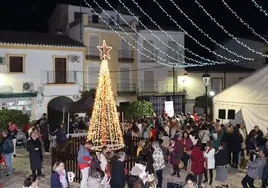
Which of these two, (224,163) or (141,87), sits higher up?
(141,87)

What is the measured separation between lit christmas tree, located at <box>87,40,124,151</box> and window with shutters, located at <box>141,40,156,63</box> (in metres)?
17.4

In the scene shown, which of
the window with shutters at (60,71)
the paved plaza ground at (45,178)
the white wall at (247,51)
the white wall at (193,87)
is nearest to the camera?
the paved plaza ground at (45,178)

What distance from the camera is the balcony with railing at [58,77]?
2533cm

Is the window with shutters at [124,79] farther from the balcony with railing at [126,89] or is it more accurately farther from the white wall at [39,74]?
the white wall at [39,74]

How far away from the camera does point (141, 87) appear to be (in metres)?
31.4

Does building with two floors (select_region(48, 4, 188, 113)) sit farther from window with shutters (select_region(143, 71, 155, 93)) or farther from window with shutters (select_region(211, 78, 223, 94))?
window with shutters (select_region(211, 78, 223, 94))

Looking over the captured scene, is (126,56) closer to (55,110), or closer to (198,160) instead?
(55,110)

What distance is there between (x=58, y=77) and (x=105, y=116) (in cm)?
1345

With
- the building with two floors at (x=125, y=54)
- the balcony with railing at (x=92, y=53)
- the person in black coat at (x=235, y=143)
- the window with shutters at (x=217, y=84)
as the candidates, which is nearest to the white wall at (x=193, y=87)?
the window with shutters at (x=217, y=84)

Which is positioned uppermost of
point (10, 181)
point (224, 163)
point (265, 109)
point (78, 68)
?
point (78, 68)

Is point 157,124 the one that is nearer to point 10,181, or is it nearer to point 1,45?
point 10,181

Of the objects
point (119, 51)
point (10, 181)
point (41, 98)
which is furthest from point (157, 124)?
point (119, 51)

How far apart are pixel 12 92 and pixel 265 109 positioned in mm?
15606

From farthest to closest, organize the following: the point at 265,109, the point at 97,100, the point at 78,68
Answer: the point at 78,68, the point at 265,109, the point at 97,100
